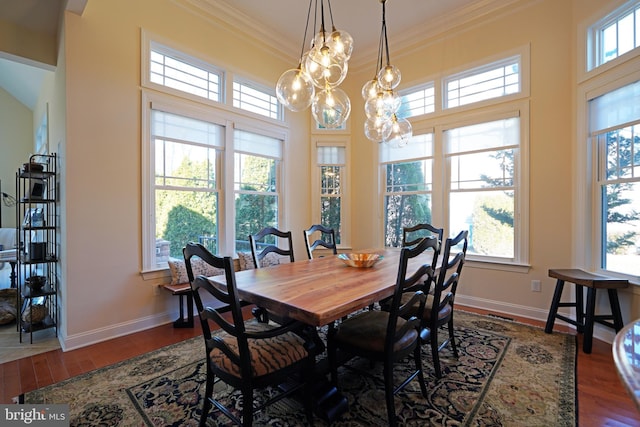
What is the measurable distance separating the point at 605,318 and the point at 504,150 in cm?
198

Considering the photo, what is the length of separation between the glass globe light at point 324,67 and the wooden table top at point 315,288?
4.66ft

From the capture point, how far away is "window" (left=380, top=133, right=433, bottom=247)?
4199 millimetres

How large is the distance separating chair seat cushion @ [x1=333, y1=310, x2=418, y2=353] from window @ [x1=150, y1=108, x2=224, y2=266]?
233 cm

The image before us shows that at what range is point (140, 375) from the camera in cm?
219

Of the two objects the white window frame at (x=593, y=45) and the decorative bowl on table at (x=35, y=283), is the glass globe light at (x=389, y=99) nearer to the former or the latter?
the white window frame at (x=593, y=45)

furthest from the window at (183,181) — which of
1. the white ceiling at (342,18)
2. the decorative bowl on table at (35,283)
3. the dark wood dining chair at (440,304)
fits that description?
the dark wood dining chair at (440,304)

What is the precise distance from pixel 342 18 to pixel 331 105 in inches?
87.8

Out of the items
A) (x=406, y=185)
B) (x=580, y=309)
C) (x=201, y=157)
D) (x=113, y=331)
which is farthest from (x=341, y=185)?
(x=113, y=331)

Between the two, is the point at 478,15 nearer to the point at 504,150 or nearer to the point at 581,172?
the point at 504,150

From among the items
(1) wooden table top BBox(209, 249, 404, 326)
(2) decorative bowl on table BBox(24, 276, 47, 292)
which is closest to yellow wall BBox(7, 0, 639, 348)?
(2) decorative bowl on table BBox(24, 276, 47, 292)

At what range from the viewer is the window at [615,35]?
2.60 metres

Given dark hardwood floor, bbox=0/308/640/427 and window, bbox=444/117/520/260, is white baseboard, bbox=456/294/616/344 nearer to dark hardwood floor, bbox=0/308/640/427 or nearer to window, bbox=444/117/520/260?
dark hardwood floor, bbox=0/308/640/427

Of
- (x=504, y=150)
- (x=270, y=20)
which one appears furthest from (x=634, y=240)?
(x=270, y=20)

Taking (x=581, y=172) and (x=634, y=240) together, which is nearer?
(x=634, y=240)
